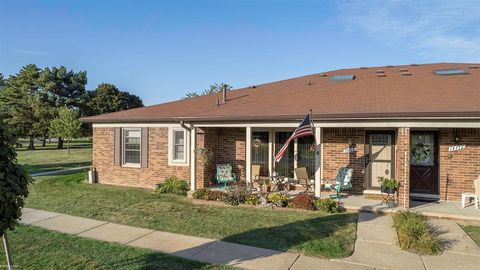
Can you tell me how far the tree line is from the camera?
3818 centimetres

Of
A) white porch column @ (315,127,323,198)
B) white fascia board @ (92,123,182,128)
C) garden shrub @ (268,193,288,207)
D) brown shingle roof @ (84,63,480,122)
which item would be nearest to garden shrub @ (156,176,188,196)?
white fascia board @ (92,123,182,128)

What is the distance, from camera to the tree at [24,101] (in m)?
39.9

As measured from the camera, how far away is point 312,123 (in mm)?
9508

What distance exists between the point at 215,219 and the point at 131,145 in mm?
6843

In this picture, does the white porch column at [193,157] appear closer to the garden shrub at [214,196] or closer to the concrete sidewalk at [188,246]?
the garden shrub at [214,196]

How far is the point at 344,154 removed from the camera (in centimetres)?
1114

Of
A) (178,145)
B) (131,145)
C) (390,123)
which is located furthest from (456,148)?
(131,145)

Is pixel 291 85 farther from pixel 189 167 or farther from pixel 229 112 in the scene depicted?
pixel 189 167

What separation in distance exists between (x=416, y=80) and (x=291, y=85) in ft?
17.0

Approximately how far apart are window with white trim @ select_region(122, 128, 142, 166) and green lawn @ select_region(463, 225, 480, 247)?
1098 cm

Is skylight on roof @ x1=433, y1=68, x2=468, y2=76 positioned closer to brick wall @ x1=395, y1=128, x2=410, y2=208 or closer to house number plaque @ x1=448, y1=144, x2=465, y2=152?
house number plaque @ x1=448, y1=144, x2=465, y2=152

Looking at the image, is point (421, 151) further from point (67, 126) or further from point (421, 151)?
point (67, 126)

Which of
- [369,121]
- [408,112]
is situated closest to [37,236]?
[369,121]

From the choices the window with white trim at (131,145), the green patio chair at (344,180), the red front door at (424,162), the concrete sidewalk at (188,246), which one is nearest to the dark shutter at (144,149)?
the window with white trim at (131,145)
